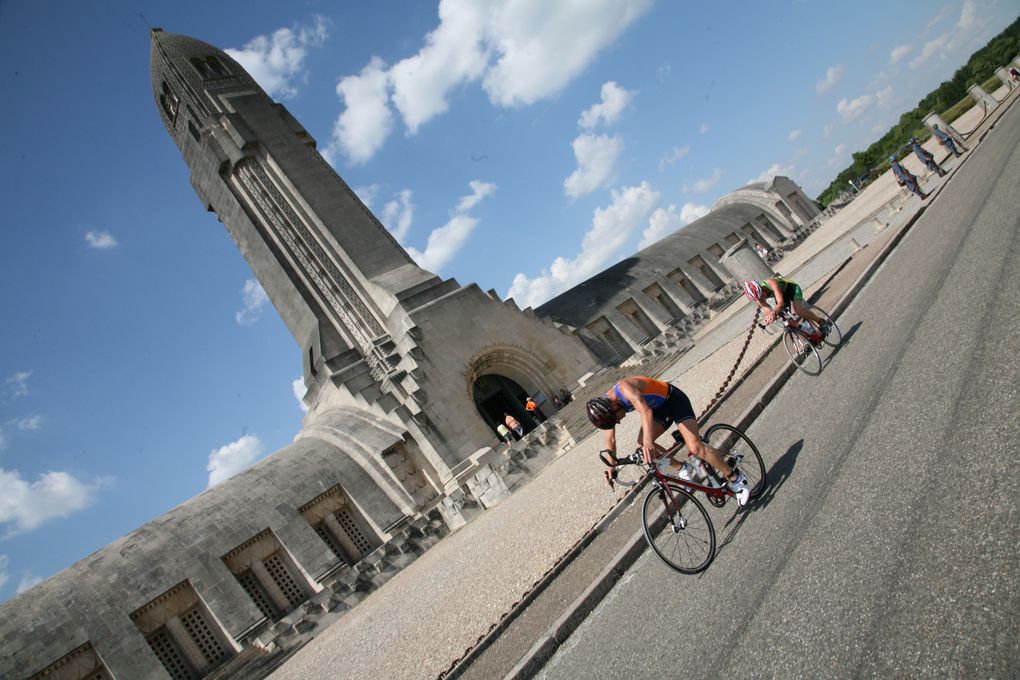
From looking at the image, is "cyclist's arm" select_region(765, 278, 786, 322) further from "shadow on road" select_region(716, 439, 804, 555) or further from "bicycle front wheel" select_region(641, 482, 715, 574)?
"bicycle front wheel" select_region(641, 482, 715, 574)

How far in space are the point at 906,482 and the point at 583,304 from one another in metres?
31.6

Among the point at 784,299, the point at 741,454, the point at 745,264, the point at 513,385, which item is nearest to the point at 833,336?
the point at 784,299

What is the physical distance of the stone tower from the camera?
72.3 feet

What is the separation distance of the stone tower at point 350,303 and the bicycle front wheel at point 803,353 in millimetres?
14140

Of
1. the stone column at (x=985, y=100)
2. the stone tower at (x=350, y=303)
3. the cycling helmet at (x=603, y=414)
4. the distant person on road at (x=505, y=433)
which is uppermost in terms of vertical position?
the stone tower at (x=350, y=303)

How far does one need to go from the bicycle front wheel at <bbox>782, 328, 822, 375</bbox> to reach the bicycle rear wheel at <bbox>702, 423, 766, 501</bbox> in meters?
2.02

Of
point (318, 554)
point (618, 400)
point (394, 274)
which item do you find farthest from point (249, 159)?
point (618, 400)

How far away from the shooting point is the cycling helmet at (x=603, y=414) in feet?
19.1

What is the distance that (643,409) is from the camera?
18.6 feet

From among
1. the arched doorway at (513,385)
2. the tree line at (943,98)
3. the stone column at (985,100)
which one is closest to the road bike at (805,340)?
the arched doorway at (513,385)

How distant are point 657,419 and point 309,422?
24.0 m

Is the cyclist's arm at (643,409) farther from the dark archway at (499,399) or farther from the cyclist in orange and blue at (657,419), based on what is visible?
the dark archway at (499,399)

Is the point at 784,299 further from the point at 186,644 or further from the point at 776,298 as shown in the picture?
the point at 186,644

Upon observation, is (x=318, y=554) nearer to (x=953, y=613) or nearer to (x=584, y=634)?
(x=584, y=634)
